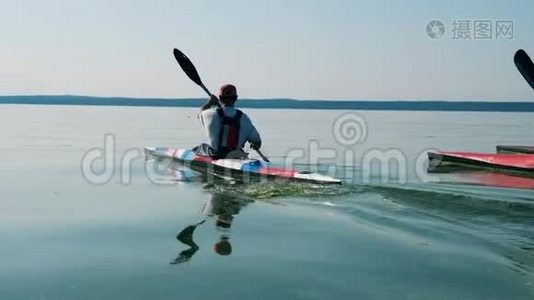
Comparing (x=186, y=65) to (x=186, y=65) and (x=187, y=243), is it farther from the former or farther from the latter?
(x=187, y=243)

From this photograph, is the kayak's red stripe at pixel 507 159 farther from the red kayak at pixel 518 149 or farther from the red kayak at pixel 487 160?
the red kayak at pixel 518 149

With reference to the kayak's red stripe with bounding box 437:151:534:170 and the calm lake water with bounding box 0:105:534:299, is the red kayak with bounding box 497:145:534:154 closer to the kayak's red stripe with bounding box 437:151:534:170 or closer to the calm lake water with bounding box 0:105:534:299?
the kayak's red stripe with bounding box 437:151:534:170

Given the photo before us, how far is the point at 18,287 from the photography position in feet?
17.3

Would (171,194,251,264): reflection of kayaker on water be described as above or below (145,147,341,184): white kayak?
below

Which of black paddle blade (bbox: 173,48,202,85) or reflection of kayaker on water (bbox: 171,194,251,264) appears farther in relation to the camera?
black paddle blade (bbox: 173,48,202,85)

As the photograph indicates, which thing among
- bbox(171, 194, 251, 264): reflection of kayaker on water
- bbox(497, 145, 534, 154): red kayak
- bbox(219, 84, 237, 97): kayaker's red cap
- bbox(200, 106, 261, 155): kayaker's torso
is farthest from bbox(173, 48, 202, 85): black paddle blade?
bbox(497, 145, 534, 154): red kayak

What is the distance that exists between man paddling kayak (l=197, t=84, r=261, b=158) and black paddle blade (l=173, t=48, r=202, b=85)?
11.2ft

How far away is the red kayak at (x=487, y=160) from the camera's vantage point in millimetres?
14469

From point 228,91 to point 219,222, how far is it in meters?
4.10

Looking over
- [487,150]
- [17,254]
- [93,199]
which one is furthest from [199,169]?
[487,150]

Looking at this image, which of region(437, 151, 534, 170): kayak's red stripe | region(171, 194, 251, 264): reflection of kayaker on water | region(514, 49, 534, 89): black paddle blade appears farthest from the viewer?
region(514, 49, 534, 89): black paddle blade

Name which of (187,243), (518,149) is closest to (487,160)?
(518,149)

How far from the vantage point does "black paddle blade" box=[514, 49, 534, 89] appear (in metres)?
15.4

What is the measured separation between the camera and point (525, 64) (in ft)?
50.7
